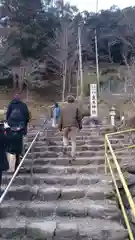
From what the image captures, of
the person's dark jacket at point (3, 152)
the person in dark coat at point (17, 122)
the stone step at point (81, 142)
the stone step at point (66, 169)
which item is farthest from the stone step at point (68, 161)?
the person's dark jacket at point (3, 152)

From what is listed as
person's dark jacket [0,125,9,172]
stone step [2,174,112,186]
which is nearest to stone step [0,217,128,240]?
person's dark jacket [0,125,9,172]

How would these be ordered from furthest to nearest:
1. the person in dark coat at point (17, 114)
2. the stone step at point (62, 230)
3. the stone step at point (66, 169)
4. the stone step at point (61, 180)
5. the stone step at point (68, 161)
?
the stone step at point (68, 161), the stone step at point (66, 169), the person in dark coat at point (17, 114), the stone step at point (61, 180), the stone step at point (62, 230)

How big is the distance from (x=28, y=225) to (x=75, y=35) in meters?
30.7

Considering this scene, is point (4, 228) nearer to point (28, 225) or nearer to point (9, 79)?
point (28, 225)

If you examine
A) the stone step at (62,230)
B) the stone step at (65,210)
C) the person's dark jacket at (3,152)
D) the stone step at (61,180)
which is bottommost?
the stone step at (62,230)

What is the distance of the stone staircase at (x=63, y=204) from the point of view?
156 inches

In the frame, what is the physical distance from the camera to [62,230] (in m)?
3.94

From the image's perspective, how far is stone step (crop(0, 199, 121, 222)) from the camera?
444cm

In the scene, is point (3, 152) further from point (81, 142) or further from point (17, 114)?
point (81, 142)

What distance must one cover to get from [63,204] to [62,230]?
→ 0.84 meters

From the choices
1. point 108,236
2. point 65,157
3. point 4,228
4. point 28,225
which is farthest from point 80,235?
point 65,157

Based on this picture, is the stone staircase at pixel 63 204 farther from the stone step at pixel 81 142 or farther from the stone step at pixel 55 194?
the stone step at pixel 81 142

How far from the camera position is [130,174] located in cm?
580

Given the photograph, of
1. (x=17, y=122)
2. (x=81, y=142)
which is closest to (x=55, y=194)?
(x=17, y=122)
